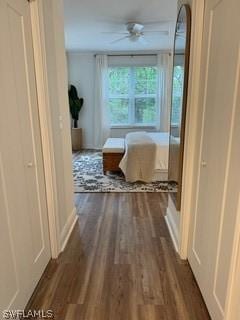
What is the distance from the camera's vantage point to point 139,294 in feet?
5.90

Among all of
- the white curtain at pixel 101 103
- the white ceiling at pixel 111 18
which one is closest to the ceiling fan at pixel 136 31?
the white ceiling at pixel 111 18

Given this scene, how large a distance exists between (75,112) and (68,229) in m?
4.43

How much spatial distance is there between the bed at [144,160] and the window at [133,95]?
269 centimetres

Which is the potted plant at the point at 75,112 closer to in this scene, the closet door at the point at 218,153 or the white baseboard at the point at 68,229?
the white baseboard at the point at 68,229

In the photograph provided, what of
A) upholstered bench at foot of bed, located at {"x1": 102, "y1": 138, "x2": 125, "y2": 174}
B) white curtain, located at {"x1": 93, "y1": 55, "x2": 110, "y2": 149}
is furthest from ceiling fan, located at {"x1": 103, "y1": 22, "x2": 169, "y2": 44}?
upholstered bench at foot of bed, located at {"x1": 102, "y1": 138, "x2": 125, "y2": 174}

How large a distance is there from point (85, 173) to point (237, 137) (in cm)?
363

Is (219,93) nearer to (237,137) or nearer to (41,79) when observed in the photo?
(237,137)

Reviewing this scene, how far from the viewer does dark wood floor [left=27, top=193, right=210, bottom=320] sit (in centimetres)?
165

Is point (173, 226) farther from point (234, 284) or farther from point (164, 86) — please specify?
point (164, 86)

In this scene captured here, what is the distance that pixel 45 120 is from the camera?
1.91 m

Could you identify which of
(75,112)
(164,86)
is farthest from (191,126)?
(75,112)

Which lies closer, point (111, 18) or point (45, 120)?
point (45, 120)

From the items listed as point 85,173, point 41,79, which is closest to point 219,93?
point 41,79

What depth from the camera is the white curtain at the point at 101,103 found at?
6324 mm
